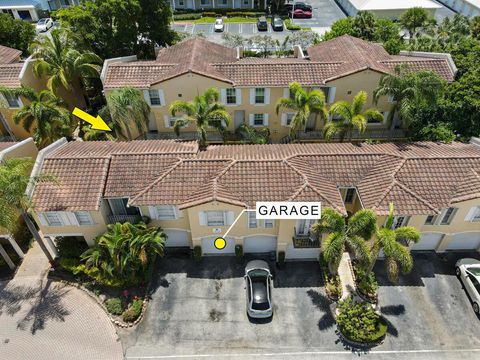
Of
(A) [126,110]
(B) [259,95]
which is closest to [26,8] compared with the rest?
(A) [126,110]

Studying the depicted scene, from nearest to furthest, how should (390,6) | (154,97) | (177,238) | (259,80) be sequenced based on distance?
(177,238)
(259,80)
(154,97)
(390,6)

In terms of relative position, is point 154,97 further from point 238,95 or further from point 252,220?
point 252,220

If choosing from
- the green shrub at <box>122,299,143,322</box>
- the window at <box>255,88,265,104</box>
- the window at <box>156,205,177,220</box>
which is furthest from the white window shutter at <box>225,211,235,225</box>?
the window at <box>255,88,265,104</box>

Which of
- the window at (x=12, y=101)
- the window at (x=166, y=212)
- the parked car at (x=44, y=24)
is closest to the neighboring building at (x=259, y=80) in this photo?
the window at (x=12, y=101)

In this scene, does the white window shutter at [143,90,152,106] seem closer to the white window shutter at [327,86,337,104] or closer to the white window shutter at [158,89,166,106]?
the white window shutter at [158,89,166,106]

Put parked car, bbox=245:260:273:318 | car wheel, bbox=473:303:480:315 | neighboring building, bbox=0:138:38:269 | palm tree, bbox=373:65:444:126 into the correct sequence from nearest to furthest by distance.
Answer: parked car, bbox=245:260:273:318, car wheel, bbox=473:303:480:315, neighboring building, bbox=0:138:38:269, palm tree, bbox=373:65:444:126

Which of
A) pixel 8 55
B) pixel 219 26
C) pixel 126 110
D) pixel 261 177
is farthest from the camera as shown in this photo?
pixel 219 26
